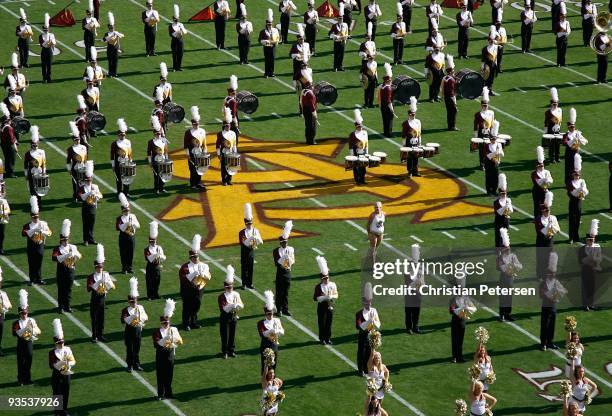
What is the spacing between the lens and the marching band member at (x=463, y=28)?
177 feet

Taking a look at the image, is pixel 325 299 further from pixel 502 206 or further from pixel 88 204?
pixel 88 204

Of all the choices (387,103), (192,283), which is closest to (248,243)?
(192,283)

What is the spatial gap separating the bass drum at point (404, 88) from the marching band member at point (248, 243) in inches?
429

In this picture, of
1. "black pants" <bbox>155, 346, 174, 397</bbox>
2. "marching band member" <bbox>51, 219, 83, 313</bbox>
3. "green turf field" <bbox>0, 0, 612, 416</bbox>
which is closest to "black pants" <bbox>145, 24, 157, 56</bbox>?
"green turf field" <bbox>0, 0, 612, 416</bbox>

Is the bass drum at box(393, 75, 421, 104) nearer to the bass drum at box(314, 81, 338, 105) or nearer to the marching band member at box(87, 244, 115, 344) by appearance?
the bass drum at box(314, 81, 338, 105)

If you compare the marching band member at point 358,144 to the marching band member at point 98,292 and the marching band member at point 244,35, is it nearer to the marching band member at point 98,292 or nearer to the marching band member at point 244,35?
the marching band member at point 244,35

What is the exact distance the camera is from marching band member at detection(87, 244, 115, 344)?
120 feet

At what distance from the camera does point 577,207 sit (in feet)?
137

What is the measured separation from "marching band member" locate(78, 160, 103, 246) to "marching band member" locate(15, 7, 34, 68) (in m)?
11.9

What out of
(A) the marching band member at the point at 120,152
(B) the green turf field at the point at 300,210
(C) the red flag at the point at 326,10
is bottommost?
(B) the green turf field at the point at 300,210

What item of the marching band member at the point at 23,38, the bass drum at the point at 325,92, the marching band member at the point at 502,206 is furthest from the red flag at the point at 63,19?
the marching band member at the point at 502,206

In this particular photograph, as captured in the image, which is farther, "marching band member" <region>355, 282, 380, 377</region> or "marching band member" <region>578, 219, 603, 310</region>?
"marching band member" <region>578, 219, 603, 310</region>

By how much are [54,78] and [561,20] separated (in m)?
13.8

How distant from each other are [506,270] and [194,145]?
970cm
